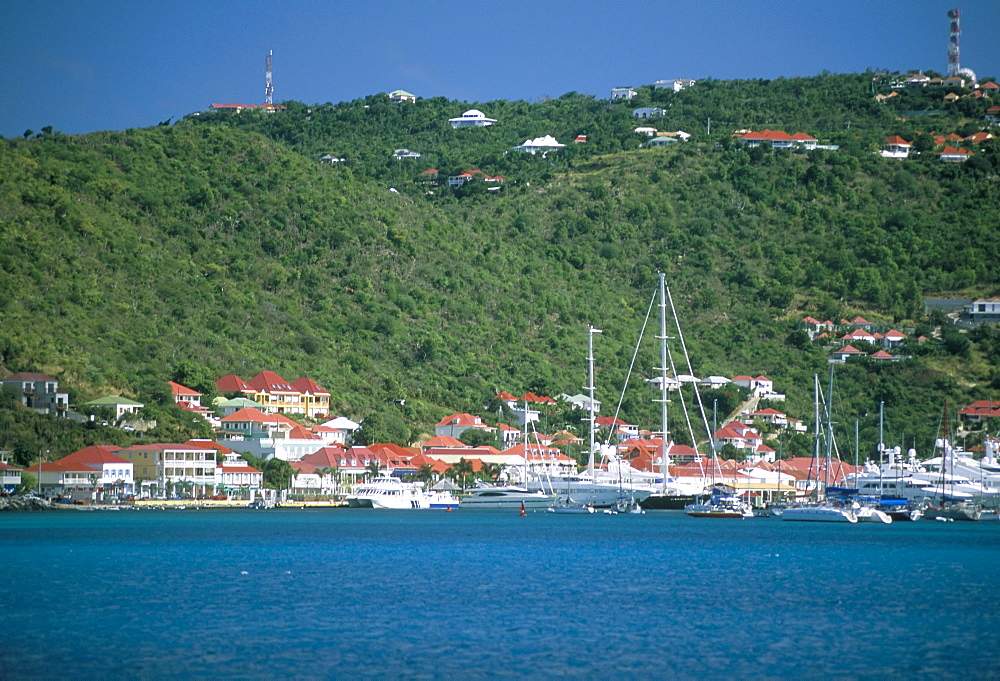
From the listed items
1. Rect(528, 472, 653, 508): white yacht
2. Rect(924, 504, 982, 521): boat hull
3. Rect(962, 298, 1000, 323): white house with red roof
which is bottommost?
Rect(924, 504, 982, 521): boat hull

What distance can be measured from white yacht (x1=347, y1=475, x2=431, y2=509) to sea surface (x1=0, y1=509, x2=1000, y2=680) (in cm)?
2892

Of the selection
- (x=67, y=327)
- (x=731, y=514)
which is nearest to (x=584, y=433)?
(x=731, y=514)

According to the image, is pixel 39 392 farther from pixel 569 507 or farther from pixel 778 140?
pixel 778 140

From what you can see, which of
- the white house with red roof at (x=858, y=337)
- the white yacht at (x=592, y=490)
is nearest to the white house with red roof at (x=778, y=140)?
the white house with red roof at (x=858, y=337)

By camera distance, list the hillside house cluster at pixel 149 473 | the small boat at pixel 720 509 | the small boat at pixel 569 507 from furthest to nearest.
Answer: the hillside house cluster at pixel 149 473 < the small boat at pixel 569 507 < the small boat at pixel 720 509

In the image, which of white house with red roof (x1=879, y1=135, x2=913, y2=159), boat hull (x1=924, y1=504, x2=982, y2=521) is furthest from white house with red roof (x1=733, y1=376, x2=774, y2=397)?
white house with red roof (x1=879, y1=135, x2=913, y2=159)

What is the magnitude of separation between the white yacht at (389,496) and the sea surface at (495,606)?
28924 mm

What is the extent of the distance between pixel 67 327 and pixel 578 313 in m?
44.2

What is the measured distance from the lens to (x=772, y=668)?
22.9 m

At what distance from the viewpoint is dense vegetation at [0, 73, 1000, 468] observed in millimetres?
100250

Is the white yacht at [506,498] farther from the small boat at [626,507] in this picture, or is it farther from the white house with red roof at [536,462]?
the small boat at [626,507]

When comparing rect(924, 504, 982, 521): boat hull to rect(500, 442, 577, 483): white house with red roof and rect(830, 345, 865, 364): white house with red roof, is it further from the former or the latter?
rect(830, 345, 865, 364): white house with red roof

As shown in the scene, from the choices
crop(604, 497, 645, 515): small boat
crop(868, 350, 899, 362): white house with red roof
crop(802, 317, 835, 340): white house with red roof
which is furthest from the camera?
crop(802, 317, 835, 340): white house with red roof

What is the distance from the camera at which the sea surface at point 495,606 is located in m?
23.2
